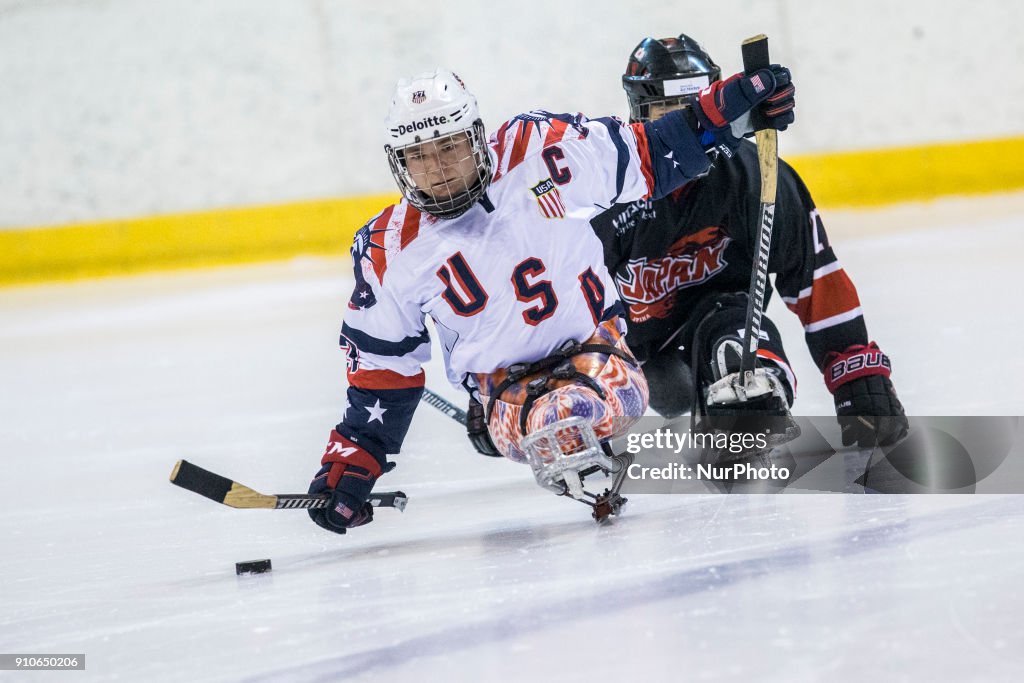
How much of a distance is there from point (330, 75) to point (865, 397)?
4205 mm

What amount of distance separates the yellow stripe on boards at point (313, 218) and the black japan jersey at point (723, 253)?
355 cm

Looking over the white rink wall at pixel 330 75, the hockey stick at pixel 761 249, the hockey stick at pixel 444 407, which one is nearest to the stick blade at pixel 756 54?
the hockey stick at pixel 761 249

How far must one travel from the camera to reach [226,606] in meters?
1.79

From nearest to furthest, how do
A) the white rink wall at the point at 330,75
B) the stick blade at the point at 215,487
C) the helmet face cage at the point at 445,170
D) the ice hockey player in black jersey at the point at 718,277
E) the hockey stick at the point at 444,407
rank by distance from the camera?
the stick blade at the point at 215,487 → the helmet face cage at the point at 445,170 → the ice hockey player in black jersey at the point at 718,277 → the hockey stick at the point at 444,407 → the white rink wall at the point at 330,75

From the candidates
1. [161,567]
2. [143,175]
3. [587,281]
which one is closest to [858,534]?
[587,281]

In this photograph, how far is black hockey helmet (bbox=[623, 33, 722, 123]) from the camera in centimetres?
253

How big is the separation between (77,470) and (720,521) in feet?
5.28

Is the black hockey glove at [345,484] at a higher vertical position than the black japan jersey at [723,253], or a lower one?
lower

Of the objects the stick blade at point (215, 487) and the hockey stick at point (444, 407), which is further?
the hockey stick at point (444, 407)

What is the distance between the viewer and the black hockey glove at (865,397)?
2281mm

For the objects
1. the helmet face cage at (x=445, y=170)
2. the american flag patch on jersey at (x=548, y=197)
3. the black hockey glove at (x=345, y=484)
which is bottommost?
the black hockey glove at (x=345, y=484)

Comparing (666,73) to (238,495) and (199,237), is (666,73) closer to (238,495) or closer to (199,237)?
(238,495)

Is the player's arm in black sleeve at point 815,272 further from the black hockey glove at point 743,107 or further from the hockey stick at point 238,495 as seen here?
the hockey stick at point 238,495

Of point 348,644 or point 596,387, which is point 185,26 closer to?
point 596,387
